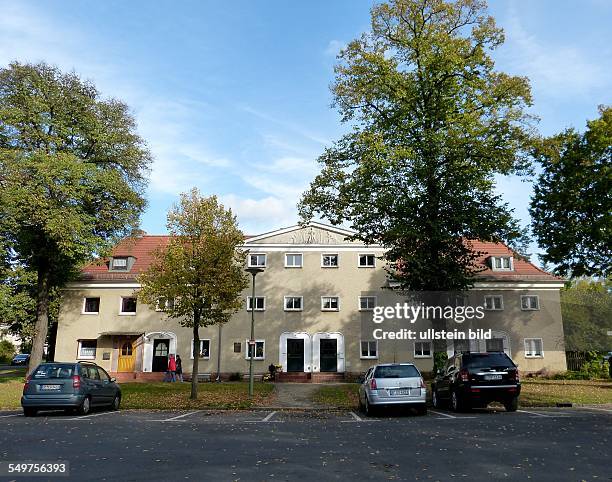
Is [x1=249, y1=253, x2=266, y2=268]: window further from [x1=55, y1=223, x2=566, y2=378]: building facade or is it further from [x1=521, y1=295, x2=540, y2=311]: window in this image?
[x1=521, y1=295, x2=540, y2=311]: window

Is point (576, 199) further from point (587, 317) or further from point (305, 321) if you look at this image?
point (587, 317)

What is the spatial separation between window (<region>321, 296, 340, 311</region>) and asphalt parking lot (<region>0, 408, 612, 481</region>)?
2172cm

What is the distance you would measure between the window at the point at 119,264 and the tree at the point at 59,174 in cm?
420

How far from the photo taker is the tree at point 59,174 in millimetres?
28094

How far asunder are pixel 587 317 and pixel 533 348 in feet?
68.9

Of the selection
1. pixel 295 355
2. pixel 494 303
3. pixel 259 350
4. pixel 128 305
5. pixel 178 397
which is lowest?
pixel 178 397

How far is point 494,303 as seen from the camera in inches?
1475

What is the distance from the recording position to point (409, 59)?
950 inches

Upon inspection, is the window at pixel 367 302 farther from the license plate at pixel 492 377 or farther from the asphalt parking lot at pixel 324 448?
the asphalt parking lot at pixel 324 448

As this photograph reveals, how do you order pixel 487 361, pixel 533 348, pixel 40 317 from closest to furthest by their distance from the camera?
pixel 487 361 → pixel 40 317 → pixel 533 348

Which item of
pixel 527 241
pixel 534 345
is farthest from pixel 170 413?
pixel 534 345

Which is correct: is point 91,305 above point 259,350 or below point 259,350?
above

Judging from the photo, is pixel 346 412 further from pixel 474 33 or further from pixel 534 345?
pixel 534 345

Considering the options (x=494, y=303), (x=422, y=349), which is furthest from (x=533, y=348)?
(x=422, y=349)
